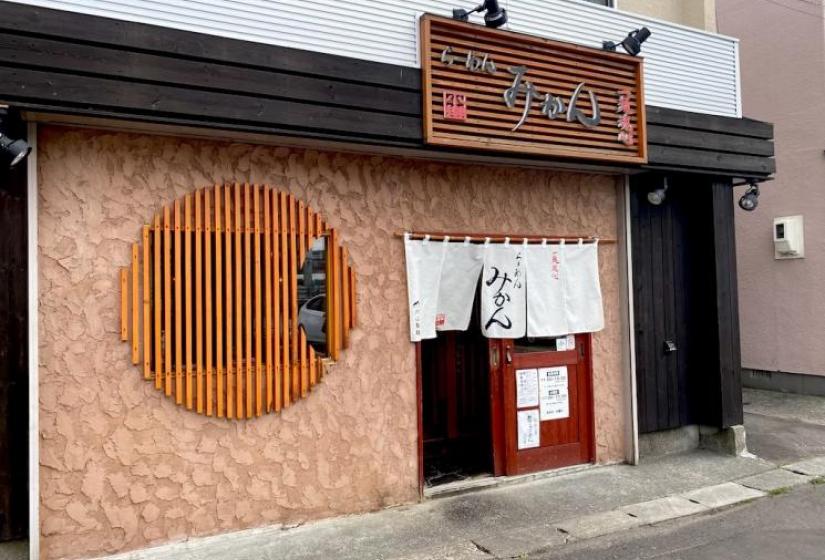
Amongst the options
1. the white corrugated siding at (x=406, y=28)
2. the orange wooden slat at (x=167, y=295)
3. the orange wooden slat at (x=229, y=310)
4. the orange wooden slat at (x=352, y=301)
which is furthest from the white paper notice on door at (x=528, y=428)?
→ the white corrugated siding at (x=406, y=28)

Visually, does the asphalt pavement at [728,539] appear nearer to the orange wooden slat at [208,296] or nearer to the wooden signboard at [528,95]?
the orange wooden slat at [208,296]

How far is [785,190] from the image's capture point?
35.5 feet

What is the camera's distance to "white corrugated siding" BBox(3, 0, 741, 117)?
468 centimetres

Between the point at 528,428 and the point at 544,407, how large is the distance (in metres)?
0.31

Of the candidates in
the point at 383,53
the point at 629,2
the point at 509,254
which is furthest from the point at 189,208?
the point at 629,2

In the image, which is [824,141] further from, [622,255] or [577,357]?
[577,357]

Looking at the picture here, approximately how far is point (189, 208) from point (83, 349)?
1.36m

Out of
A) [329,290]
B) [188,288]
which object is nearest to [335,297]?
[329,290]

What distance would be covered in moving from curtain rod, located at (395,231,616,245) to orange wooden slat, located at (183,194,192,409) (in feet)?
6.22

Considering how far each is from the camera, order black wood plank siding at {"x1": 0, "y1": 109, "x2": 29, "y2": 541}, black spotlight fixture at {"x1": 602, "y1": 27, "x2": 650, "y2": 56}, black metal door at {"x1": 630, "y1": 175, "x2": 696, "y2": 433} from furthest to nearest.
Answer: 1. black metal door at {"x1": 630, "y1": 175, "x2": 696, "y2": 433}
2. black spotlight fixture at {"x1": 602, "y1": 27, "x2": 650, "y2": 56}
3. black wood plank siding at {"x1": 0, "y1": 109, "x2": 29, "y2": 541}

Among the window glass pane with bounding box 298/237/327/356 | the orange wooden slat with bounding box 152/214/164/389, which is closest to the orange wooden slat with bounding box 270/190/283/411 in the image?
the window glass pane with bounding box 298/237/327/356

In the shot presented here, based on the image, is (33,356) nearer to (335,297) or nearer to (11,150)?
(11,150)

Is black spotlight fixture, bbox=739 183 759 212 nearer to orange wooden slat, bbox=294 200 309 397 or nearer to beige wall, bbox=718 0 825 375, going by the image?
beige wall, bbox=718 0 825 375

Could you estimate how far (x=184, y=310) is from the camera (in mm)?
4996
